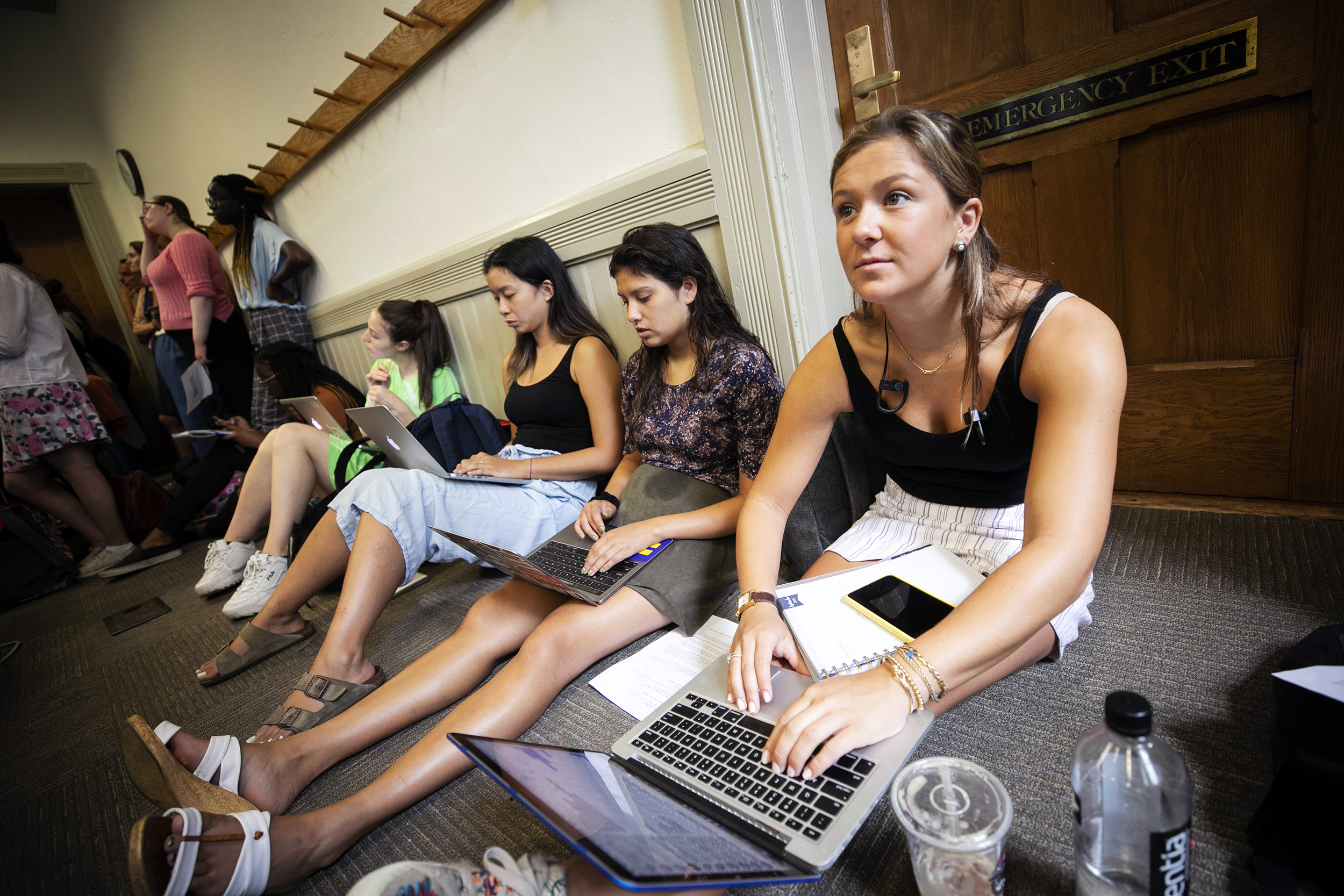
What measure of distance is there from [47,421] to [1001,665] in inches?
148

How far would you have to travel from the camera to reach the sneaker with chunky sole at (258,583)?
6.41ft

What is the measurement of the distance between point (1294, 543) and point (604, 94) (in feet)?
6.20

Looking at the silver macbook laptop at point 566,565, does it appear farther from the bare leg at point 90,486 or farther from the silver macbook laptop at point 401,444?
the bare leg at point 90,486

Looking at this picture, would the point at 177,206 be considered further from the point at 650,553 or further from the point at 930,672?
the point at 930,672

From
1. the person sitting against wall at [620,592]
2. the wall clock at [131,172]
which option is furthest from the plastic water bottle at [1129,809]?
the wall clock at [131,172]

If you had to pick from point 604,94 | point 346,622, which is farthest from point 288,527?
point 604,94

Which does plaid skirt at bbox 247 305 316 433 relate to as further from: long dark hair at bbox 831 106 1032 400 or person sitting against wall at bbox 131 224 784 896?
long dark hair at bbox 831 106 1032 400

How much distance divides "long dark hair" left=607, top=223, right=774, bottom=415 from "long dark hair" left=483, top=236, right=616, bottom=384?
12.7 inches

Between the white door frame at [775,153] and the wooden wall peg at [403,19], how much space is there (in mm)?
1103

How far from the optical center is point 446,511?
1.48 m

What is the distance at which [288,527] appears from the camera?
6.64 ft

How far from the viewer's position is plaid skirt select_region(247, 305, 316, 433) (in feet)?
9.95

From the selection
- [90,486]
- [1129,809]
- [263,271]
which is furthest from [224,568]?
[1129,809]

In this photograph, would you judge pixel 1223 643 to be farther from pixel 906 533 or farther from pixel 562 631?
pixel 562 631
